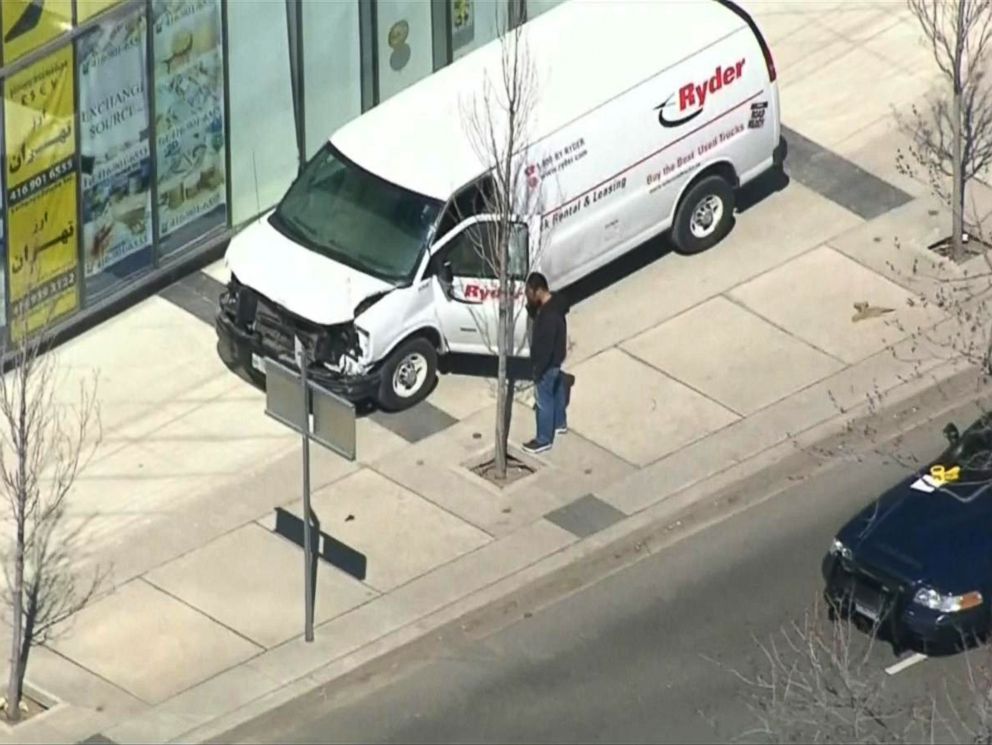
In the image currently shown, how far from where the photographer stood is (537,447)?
99.6 feet

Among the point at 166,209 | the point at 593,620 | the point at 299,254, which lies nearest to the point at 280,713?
the point at 593,620

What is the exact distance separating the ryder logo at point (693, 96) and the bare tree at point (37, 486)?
19.0 feet

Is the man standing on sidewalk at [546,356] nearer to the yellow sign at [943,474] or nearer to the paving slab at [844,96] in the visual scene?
the yellow sign at [943,474]

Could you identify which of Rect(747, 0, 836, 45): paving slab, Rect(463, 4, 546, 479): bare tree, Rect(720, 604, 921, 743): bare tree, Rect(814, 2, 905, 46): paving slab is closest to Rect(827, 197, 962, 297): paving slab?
Rect(814, 2, 905, 46): paving slab

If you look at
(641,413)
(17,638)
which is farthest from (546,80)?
(17,638)

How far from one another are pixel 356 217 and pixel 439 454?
228 cm

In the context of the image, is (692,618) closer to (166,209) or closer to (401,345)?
(401,345)

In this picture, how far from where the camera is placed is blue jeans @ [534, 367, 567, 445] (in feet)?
98.5

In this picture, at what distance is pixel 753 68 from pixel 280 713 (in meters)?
8.49

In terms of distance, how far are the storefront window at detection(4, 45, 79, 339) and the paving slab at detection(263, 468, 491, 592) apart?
328cm

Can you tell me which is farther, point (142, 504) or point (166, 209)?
point (166, 209)

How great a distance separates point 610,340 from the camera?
31859 millimetres

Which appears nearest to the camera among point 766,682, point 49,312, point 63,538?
→ point 766,682

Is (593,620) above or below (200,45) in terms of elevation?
below
